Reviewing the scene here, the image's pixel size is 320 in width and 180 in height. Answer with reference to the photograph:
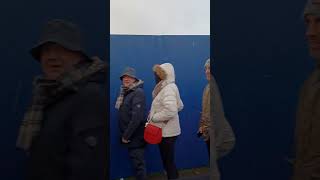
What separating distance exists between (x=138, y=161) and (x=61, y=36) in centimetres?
341

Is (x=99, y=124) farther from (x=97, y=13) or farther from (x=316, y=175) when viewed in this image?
(x=316, y=175)

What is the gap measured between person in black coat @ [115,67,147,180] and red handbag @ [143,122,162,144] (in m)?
0.15

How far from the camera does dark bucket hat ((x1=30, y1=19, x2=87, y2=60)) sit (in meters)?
2.00

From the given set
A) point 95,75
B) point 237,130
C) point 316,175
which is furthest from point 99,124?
point 316,175

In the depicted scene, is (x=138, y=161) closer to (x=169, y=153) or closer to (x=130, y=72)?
(x=169, y=153)

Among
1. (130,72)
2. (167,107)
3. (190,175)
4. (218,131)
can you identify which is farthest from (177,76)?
(218,131)

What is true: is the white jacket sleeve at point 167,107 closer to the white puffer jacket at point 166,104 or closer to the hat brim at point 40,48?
the white puffer jacket at point 166,104

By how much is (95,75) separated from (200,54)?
4.11m

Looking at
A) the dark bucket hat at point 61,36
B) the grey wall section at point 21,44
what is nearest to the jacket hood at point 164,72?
the grey wall section at point 21,44

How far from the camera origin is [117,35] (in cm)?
549

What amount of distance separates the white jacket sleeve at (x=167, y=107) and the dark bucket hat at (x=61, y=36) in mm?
2816

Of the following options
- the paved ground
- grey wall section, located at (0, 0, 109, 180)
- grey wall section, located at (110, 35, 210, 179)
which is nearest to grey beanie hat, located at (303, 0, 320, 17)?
grey wall section, located at (0, 0, 109, 180)

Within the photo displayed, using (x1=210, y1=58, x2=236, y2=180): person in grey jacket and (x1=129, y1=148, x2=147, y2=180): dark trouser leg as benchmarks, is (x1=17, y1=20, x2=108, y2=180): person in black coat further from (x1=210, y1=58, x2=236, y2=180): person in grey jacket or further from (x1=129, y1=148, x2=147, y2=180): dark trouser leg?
(x1=129, y1=148, x2=147, y2=180): dark trouser leg

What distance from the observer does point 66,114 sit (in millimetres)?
1954
